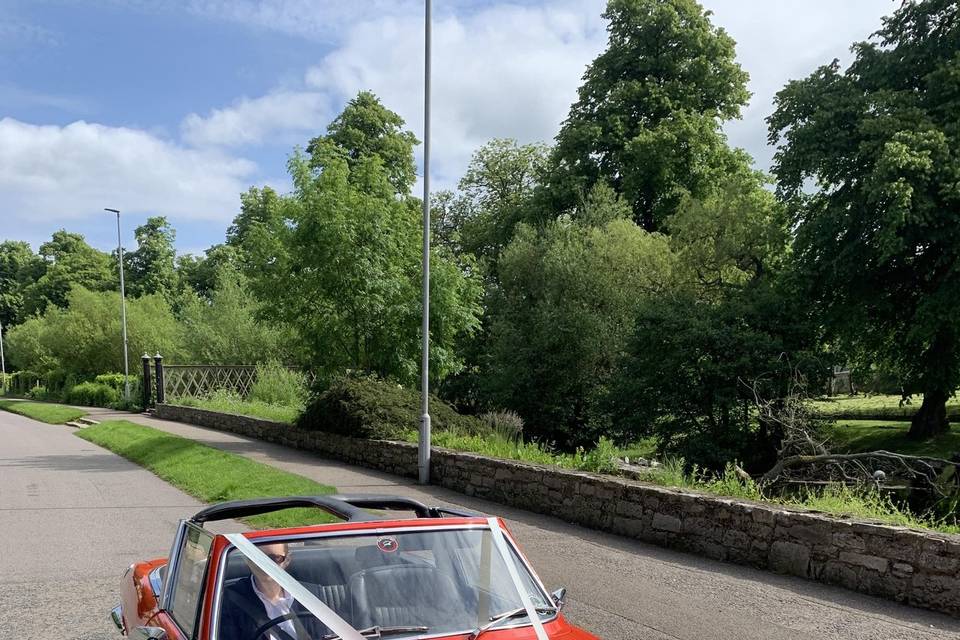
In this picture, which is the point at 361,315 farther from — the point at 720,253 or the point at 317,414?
the point at 720,253

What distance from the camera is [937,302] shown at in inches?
787

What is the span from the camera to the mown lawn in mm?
22484

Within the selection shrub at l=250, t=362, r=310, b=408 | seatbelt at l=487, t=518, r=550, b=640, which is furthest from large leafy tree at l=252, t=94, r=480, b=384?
seatbelt at l=487, t=518, r=550, b=640

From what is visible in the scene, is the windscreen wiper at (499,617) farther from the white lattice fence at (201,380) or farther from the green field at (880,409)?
the white lattice fence at (201,380)

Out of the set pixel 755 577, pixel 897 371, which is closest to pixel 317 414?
pixel 755 577

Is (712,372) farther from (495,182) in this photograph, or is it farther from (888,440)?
(495,182)

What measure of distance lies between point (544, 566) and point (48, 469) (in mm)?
14001

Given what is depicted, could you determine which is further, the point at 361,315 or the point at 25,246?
the point at 25,246

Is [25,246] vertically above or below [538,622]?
above

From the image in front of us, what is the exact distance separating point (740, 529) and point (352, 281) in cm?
1361

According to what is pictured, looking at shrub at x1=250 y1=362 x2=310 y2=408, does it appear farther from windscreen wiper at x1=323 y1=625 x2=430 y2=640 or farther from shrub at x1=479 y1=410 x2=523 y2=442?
windscreen wiper at x1=323 y1=625 x2=430 y2=640

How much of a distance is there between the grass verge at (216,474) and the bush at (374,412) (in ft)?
7.43

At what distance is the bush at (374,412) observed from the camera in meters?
17.0

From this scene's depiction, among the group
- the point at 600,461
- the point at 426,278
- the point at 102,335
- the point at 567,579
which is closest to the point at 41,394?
the point at 102,335
